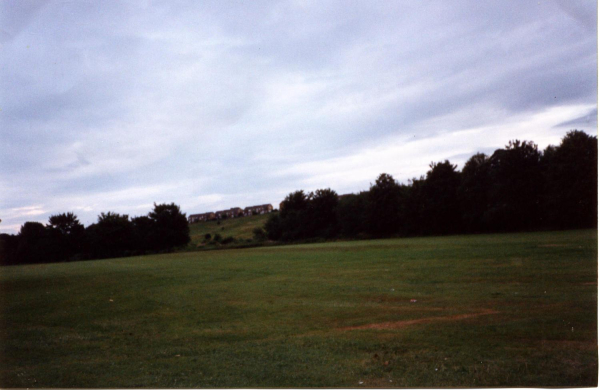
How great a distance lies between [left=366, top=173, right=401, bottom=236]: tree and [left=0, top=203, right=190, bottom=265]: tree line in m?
39.3

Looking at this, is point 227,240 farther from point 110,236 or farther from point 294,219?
point 110,236

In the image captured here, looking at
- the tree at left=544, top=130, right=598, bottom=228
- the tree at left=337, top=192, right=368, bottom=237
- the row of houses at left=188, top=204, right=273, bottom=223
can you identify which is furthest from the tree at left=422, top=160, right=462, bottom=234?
the row of houses at left=188, top=204, right=273, bottom=223

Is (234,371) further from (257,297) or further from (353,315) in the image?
(257,297)

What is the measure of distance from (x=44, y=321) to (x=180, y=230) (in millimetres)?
76284

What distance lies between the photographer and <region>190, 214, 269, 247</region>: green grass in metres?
96.7

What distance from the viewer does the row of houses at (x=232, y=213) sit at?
105 m

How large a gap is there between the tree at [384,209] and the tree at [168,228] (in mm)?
38999

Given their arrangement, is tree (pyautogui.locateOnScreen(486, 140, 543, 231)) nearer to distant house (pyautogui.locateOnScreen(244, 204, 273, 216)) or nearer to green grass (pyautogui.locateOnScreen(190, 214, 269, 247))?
green grass (pyautogui.locateOnScreen(190, 214, 269, 247))

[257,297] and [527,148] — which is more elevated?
[527,148]

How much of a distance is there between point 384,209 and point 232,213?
46.5m

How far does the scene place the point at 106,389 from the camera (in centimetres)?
678

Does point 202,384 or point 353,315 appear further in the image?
point 353,315

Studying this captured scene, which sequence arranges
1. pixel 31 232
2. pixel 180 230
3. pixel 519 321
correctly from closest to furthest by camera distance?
1. pixel 519 321
2. pixel 31 232
3. pixel 180 230

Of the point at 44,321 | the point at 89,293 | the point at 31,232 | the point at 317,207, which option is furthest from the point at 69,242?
the point at 44,321
